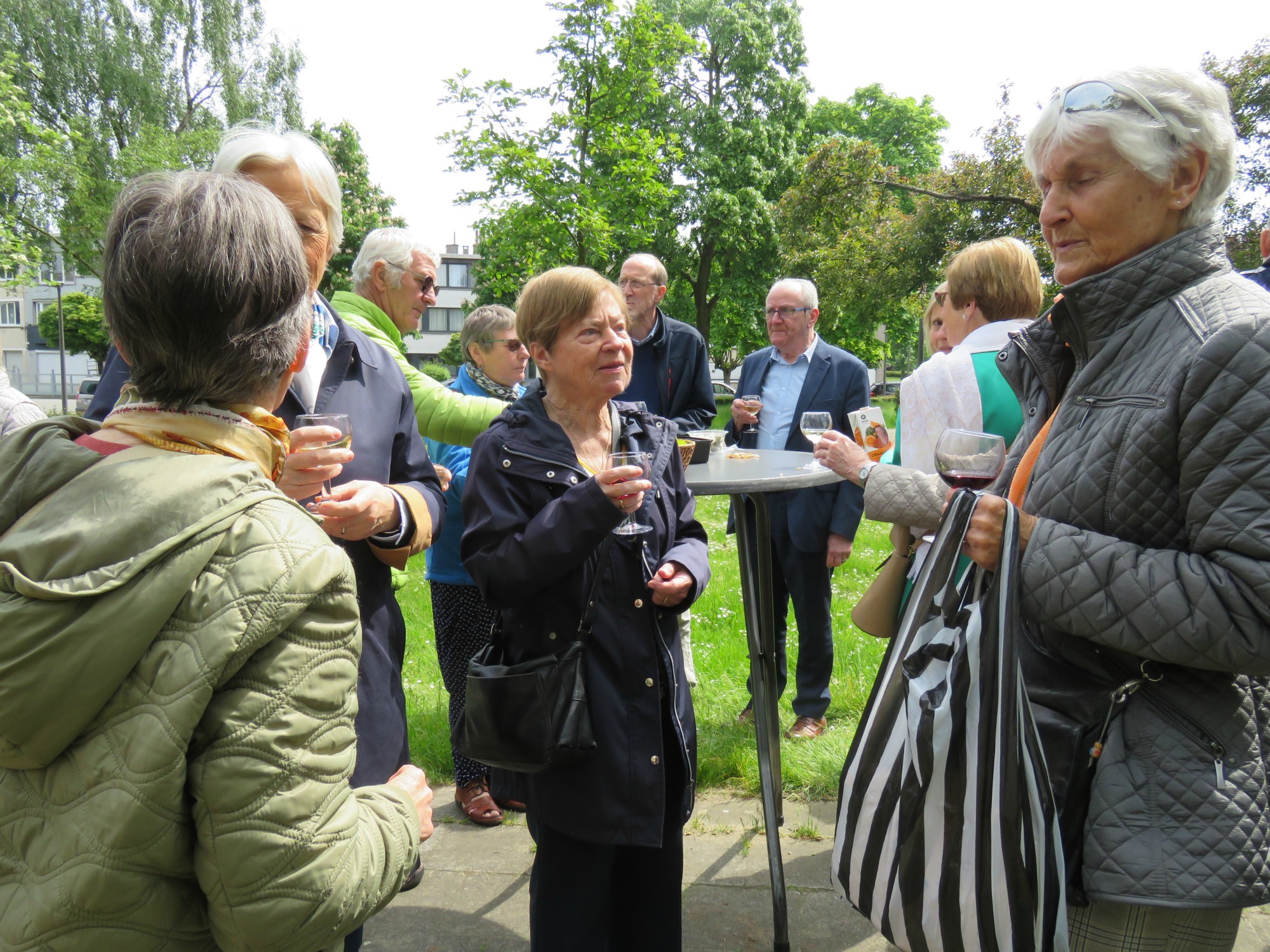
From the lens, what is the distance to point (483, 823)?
12.8 feet

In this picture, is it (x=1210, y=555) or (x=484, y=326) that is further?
(x=484, y=326)

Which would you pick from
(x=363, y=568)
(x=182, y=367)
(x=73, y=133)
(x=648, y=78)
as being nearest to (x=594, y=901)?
(x=363, y=568)

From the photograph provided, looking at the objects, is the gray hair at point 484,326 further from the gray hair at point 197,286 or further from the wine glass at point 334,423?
the gray hair at point 197,286

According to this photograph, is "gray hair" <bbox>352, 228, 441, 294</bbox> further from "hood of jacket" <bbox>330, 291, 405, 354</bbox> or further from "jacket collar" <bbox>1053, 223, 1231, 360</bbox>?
"jacket collar" <bbox>1053, 223, 1231, 360</bbox>

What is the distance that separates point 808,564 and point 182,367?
4169 mm

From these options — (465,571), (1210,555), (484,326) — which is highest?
(484,326)

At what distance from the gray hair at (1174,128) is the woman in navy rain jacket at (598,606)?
123 cm

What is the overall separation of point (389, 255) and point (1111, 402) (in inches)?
110

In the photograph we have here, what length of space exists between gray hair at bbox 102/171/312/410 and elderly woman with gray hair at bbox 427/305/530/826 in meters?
2.38

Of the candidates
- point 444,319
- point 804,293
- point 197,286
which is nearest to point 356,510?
point 197,286

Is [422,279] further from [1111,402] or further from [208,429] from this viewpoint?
[1111,402]

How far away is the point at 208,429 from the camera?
1259 millimetres

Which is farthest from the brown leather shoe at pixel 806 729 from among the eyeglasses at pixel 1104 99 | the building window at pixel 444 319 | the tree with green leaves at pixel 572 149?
the building window at pixel 444 319

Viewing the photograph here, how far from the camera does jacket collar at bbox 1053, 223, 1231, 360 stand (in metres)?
1.68
